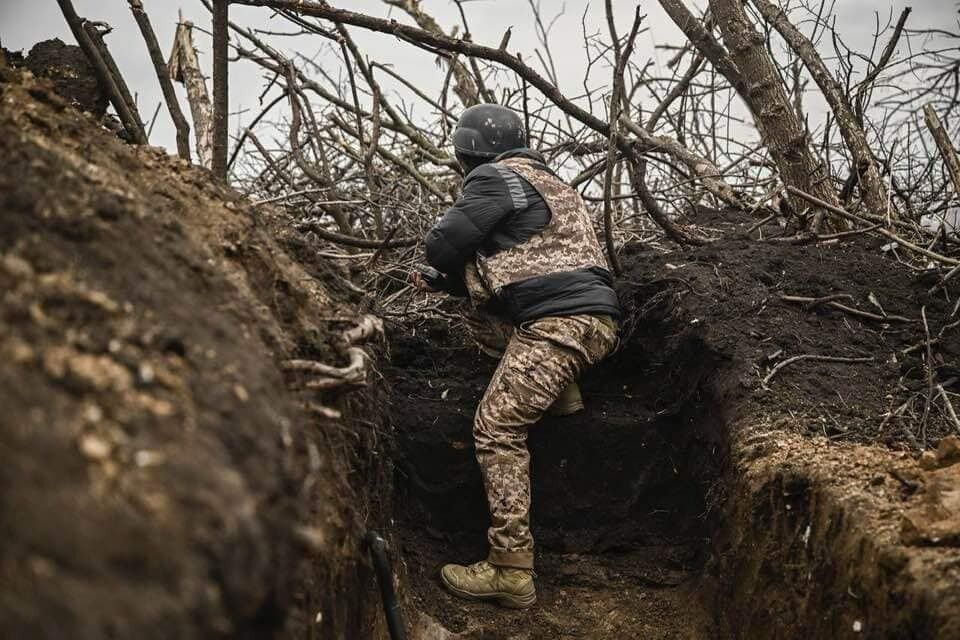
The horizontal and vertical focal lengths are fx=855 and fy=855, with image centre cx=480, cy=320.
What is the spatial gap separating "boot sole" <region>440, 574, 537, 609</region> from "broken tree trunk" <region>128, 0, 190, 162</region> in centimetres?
250

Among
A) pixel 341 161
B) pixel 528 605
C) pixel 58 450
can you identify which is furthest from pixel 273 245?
pixel 341 161

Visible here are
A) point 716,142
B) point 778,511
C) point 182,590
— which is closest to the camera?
point 182,590

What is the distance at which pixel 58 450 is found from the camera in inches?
54.5

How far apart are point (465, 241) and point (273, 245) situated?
3.62ft

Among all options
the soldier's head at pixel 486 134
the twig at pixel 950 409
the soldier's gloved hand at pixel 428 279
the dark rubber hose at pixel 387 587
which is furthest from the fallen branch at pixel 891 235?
the dark rubber hose at pixel 387 587

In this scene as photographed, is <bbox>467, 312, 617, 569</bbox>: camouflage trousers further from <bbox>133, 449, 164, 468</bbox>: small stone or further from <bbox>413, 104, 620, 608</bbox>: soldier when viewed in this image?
<bbox>133, 449, 164, 468</bbox>: small stone

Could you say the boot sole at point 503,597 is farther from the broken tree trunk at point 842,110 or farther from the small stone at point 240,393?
the broken tree trunk at point 842,110

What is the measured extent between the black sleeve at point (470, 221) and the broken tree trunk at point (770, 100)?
2.36 metres

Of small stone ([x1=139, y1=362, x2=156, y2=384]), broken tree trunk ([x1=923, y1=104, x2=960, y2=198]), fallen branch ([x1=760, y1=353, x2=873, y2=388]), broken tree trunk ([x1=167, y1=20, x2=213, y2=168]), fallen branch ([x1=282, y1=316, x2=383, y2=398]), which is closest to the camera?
small stone ([x1=139, y1=362, x2=156, y2=384])

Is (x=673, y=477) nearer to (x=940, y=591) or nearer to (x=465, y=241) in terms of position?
(x=465, y=241)

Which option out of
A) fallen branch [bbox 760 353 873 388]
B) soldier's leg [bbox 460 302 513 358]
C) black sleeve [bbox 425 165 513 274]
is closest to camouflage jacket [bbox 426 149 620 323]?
black sleeve [bbox 425 165 513 274]

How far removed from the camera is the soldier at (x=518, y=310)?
406 centimetres

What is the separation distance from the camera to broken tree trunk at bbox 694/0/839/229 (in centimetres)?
550

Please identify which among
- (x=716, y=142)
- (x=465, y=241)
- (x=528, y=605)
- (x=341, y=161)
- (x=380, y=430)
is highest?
(x=716, y=142)
